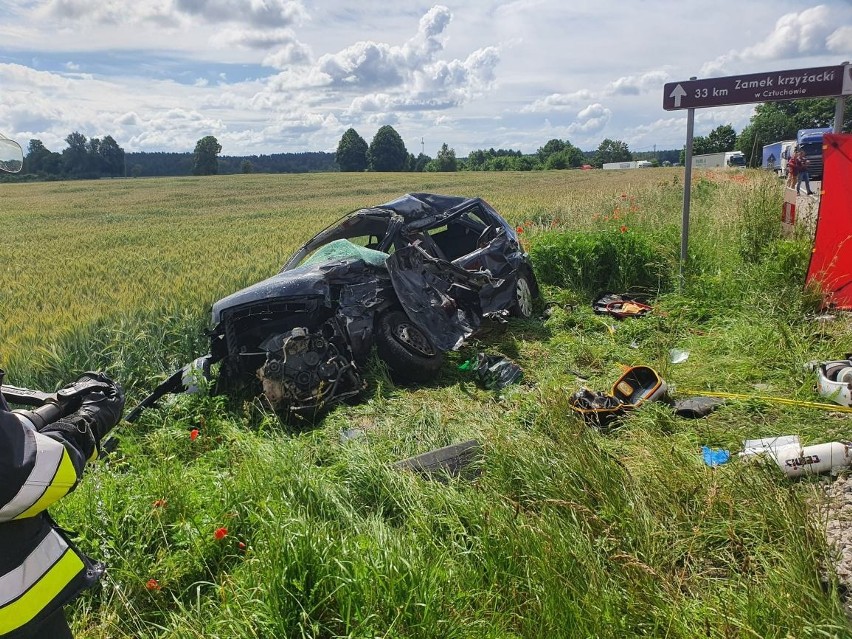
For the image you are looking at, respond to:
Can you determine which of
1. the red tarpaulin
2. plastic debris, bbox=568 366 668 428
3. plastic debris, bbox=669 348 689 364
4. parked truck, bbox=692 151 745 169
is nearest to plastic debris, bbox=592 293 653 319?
plastic debris, bbox=669 348 689 364

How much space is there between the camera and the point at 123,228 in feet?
66.1

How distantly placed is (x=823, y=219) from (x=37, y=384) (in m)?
7.88

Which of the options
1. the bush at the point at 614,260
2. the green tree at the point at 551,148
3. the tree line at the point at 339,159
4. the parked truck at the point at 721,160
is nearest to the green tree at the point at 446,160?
the tree line at the point at 339,159

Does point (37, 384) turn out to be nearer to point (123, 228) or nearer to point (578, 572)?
point (578, 572)

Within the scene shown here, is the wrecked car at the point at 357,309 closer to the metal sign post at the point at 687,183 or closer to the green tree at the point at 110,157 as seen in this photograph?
the metal sign post at the point at 687,183

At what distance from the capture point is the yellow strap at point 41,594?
67.8 inches

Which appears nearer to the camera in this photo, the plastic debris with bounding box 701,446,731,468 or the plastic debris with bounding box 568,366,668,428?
the plastic debris with bounding box 701,446,731,468

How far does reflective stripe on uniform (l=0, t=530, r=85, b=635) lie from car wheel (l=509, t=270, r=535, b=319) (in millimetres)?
6035

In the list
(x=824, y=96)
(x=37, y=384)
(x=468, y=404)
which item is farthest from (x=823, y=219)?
(x=37, y=384)

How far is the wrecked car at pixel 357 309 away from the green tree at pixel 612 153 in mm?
105602

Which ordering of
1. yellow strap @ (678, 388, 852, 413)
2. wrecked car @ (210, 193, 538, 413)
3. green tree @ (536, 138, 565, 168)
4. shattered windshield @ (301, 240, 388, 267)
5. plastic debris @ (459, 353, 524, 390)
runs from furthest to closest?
1. green tree @ (536, 138, 565, 168)
2. shattered windshield @ (301, 240, 388, 267)
3. plastic debris @ (459, 353, 524, 390)
4. wrecked car @ (210, 193, 538, 413)
5. yellow strap @ (678, 388, 852, 413)

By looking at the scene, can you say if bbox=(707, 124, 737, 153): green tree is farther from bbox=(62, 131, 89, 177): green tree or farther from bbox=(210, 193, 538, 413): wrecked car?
bbox=(62, 131, 89, 177): green tree

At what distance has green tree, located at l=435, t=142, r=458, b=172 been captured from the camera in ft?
276

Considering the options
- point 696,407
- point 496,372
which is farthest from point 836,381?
point 496,372
